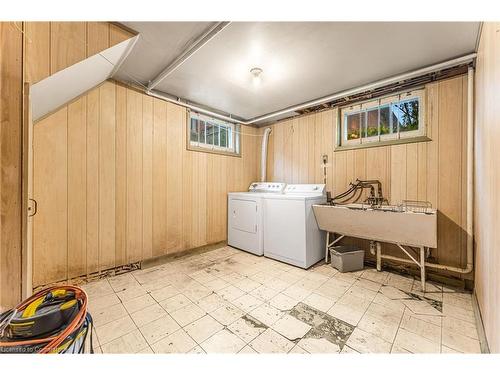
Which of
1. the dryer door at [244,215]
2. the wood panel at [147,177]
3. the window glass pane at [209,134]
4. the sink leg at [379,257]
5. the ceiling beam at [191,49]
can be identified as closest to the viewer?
the ceiling beam at [191,49]

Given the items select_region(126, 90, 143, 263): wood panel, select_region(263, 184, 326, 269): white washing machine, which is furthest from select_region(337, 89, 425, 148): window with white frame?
select_region(126, 90, 143, 263): wood panel

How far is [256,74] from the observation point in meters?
2.31

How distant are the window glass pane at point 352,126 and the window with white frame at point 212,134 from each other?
6.35ft

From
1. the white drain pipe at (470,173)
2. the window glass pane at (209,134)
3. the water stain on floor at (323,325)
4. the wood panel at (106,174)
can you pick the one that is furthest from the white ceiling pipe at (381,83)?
the water stain on floor at (323,325)

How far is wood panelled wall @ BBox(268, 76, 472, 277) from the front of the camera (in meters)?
2.23

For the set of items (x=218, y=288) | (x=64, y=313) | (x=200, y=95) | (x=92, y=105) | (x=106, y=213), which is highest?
(x=200, y=95)

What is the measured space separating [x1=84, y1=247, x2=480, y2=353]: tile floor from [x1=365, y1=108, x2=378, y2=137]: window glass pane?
1897 millimetres

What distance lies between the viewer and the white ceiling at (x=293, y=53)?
5.44 ft

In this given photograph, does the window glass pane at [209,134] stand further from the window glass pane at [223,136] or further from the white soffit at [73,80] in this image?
the white soffit at [73,80]

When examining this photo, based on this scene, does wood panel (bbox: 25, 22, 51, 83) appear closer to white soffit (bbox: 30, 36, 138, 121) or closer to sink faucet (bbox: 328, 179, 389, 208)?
white soffit (bbox: 30, 36, 138, 121)

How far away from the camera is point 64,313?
3.30 feet
